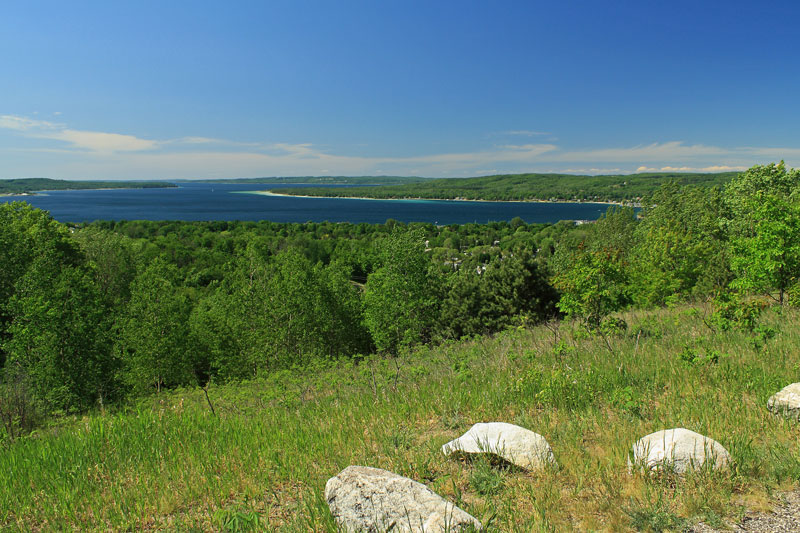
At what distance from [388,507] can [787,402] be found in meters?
4.44

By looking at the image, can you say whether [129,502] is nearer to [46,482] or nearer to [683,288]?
[46,482]

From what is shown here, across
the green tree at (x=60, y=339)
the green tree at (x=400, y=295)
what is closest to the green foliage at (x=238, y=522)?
the green tree at (x=60, y=339)

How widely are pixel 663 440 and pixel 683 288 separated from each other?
2637 centimetres

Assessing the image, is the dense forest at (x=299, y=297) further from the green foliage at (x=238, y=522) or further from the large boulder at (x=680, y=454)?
the green foliage at (x=238, y=522)

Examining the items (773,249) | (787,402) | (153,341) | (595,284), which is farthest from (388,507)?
(153,341)

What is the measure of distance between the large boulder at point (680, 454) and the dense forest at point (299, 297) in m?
5.82

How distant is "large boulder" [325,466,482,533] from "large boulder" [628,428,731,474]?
1779mm

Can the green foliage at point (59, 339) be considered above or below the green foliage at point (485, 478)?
below

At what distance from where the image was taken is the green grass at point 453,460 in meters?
3.32

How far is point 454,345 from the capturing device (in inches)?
535

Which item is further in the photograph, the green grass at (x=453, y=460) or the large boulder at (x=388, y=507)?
the green grass at (x=453, y=460)

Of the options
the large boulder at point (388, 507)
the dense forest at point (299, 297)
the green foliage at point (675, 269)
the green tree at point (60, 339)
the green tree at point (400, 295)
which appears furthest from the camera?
the green tree at point (400, 295)

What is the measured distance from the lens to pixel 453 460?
13.5 ft

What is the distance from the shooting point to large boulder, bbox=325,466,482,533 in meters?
2.83
